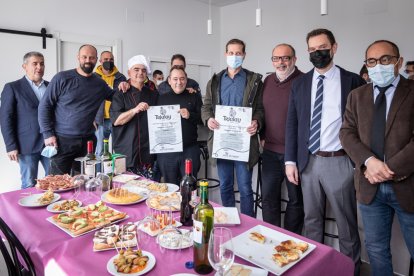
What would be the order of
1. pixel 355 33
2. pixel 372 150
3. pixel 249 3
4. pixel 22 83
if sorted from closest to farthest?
pixel 372 150
pixel 22 83
pixel 355 33
pixel 249 3

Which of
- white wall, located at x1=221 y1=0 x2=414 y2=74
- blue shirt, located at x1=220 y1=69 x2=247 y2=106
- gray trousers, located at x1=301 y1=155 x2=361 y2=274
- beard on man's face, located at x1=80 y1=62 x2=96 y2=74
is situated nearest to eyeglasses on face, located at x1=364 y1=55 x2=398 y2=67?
gray trousers, located at x1=301 y1=155 x2=361 y2=274

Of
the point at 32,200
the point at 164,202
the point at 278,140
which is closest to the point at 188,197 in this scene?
the point at 164,202

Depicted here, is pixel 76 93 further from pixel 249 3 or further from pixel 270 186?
pixel 249 3

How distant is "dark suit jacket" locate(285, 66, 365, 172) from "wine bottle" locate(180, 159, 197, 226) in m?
1.04

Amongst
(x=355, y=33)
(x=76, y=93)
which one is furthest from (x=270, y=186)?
(x=355, y=33)

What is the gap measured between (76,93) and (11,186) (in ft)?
8.71

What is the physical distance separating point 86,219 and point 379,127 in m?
1.74

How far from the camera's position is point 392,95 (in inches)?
74.6

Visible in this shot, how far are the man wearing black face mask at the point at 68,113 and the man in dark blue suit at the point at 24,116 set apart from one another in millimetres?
465

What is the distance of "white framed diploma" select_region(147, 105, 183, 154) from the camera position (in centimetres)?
283

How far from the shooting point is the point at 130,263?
3.77 ft

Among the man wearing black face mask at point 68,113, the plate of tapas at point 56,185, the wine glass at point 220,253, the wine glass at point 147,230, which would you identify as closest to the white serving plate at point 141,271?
the wine glass at point 147,230

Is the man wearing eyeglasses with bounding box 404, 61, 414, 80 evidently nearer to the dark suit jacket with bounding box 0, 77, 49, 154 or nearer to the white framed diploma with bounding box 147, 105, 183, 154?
the white framed diploma with bounding box 147, 105, 183, 154

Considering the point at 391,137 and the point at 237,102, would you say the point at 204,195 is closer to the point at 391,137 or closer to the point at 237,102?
the point at 391,137
